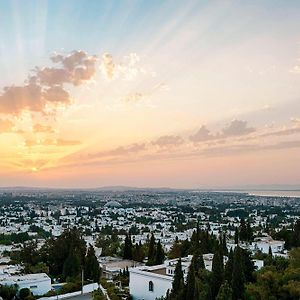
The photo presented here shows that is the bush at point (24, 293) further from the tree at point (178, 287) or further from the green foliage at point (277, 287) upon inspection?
the green foliage at point (277, 287)

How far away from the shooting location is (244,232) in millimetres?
35844

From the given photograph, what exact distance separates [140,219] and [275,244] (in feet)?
152

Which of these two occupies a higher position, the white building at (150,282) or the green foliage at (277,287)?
the green foliage at (277,287)

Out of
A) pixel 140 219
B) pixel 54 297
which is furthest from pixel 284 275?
pixel 140 219

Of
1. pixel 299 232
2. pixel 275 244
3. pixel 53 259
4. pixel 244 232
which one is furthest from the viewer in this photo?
pixel 244 232

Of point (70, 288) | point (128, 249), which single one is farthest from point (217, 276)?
point (128, 249)

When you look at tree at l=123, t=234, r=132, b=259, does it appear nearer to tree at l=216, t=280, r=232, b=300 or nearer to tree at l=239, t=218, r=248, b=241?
tree at l=239, t=218, r=248, b=241

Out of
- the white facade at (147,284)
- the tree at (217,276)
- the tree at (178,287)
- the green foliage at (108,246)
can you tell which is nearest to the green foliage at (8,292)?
the white facade at (147,284)

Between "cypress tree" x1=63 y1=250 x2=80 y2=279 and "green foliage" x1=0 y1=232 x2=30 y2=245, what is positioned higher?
"cypress tree" x1=63 y1=250 x2=80 y2=279

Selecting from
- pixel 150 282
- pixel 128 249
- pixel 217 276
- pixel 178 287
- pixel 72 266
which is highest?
pixel 217 276

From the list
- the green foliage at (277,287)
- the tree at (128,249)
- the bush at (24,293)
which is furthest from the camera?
the tree at (128,249)

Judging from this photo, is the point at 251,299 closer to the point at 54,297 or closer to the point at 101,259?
the point at 54,297

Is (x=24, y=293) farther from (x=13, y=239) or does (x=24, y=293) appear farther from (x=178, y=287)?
(x=13, y=239)

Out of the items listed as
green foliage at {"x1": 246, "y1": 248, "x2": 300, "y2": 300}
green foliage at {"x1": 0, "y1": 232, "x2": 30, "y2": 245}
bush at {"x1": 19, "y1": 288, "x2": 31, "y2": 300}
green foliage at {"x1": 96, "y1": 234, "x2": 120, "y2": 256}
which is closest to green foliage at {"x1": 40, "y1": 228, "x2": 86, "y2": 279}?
bush at {"x1": 19, "y1": 288, "x2": 31, "y2": 300}
